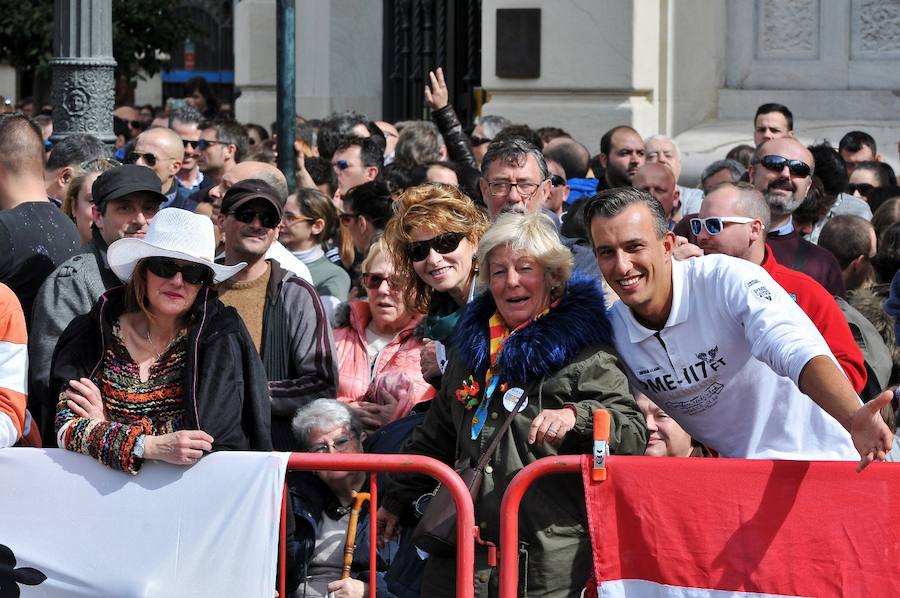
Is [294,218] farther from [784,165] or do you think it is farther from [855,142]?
[855,142]

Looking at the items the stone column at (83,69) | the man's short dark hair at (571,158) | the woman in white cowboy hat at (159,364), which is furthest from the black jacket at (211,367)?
the man's short dark hair at (571,158)

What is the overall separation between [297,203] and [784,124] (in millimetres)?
4317

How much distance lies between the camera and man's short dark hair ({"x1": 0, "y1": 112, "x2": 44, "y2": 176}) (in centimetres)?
655

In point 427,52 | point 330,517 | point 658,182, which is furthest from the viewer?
point 427,52

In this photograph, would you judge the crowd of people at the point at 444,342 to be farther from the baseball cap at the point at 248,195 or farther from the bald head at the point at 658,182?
the bald head at the point at 658,182

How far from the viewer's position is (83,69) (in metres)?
8.80

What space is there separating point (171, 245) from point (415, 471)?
1.21 meters

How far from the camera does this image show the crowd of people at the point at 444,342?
15.3 feet

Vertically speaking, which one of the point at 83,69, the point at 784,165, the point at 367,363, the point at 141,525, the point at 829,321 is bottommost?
the point at 141,525

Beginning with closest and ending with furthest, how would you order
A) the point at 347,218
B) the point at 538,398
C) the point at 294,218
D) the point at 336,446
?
the point at 538,398 → the point at 336,446 → the point at 294,218 → the point at 347,218

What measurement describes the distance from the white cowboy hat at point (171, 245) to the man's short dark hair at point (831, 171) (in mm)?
4978

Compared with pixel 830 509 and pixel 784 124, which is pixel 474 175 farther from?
pixel 830 509

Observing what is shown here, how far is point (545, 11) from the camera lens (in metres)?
13.4

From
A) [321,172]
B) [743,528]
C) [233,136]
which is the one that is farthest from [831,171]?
[743,528]
